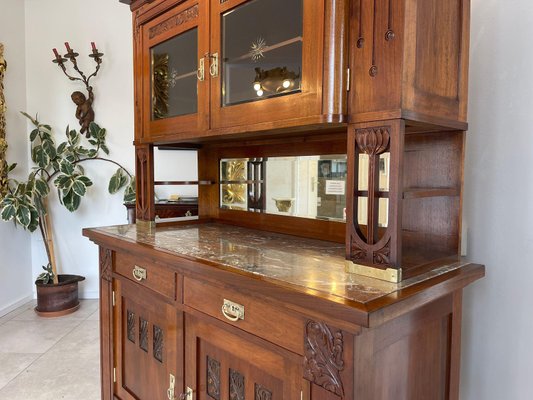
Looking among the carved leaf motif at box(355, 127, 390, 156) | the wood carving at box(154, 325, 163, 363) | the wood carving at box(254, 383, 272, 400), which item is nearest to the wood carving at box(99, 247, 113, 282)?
the wood carving at box(154, 325, 163, 363)

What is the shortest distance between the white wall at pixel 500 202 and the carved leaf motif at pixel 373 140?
1.69 feet

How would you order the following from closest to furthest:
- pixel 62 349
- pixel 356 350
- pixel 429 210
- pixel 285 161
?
pixel 356 350
pixel 429 210
pixel 285 161
pixel 62 349

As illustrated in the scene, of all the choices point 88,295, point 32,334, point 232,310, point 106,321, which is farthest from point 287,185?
point 88,295

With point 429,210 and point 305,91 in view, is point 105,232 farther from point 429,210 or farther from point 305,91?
point 429,210

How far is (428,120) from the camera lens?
3.07 feet

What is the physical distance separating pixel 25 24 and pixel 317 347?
3860mm

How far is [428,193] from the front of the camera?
39.0 inches

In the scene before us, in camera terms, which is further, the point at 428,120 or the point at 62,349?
the point at 62,349

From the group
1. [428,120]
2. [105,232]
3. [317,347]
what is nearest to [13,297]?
[105,232]

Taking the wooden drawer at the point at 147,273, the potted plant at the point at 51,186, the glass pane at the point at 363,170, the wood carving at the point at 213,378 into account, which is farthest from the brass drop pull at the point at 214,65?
the potted plant at the point at 51,186

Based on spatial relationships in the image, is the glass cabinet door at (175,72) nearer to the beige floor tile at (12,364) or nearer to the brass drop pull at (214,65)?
the brass drop pull at (214,65)

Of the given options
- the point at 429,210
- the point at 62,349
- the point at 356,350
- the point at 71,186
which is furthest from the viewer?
the point at 71,186

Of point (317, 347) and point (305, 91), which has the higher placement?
point (305, 91)

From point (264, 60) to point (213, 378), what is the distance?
99cm
